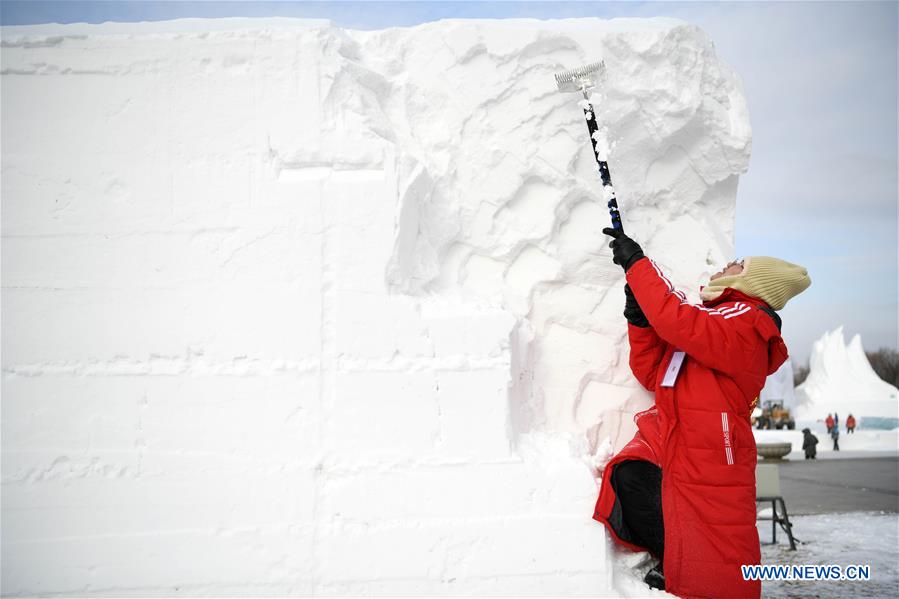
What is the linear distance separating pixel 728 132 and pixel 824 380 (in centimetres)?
3052

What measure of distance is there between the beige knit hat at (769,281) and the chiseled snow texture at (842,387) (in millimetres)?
27439

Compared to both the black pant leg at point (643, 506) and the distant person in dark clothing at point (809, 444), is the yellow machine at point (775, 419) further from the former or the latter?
the black pant leg at point (643, 506)

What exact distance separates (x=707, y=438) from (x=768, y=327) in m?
0.51

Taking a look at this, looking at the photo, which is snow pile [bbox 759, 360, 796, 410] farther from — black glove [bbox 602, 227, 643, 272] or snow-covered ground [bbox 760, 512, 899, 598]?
black glove [bbox 602, 227, 643, 272]

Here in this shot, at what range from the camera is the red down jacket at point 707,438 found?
8.06 feet

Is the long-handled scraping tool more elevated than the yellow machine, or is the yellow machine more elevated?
the long-handled scraping tool

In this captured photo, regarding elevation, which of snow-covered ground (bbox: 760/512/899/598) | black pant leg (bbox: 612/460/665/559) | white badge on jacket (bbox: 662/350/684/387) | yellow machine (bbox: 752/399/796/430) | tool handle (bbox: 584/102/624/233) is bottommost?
yellow machine (bbox: 752/399/796/430)

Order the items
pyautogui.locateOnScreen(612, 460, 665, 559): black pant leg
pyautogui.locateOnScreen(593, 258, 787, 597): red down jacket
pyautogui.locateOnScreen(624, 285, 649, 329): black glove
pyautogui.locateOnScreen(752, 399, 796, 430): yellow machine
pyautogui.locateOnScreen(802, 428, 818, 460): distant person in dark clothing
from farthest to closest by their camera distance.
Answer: pyautogui.locateOnScreen(752, 399, 796, 430): yellow machine
pyautogui.locateOnScreen(802, 428, 818, 460): distant person in dark clothing
pyautogui.locateOnScreen(624, 285, 649, 329): black glove
pyautogui.locateOnScreen(612, 460, 665, 559): black pant leg
pyautogui.locateOnScreen(593, 258, 787, 597): red down jacket

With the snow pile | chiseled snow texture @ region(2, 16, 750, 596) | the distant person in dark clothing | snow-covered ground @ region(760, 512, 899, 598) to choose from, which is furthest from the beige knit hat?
the snow pile

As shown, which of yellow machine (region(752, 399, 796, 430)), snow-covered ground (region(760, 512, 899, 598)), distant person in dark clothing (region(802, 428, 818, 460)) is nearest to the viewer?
snow-covered ground (region(760, 512, 899, 598))

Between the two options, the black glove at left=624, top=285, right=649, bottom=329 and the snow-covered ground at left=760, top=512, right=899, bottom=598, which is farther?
the snow-covered ground at left=760, top=512, right=899, bottom=598

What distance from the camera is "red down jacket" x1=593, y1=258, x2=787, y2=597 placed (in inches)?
96.7

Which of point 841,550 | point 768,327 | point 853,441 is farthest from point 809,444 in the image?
point 768,327

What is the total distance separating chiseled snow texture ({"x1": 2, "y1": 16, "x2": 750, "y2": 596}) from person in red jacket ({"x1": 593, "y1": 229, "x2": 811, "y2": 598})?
25 cm
